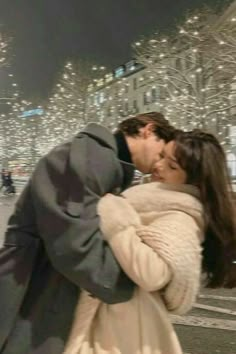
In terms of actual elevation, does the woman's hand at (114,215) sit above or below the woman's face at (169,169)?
below

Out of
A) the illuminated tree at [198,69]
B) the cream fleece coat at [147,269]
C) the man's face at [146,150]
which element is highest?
the illuminated tree at [198,69]

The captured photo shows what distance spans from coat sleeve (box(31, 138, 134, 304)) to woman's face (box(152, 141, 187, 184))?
0.82 feet

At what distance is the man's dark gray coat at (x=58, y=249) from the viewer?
121 centimetres

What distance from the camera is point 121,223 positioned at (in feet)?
4.12

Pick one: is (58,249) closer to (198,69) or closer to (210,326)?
(210,326)

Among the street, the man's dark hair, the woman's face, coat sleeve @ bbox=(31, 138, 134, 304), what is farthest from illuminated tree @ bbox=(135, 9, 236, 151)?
coat sleeve @ bbox=(31, 138, 134, 304)

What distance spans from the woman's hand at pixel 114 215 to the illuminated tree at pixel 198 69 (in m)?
11.7

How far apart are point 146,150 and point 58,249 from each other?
43cm

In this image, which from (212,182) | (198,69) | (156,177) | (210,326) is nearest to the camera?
(212,182)

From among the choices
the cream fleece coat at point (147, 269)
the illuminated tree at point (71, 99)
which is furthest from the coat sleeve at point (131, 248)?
the illuminated tree at point (71, 99)

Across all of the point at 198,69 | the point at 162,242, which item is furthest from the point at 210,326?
the point at 198,69

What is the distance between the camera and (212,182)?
4.38ft

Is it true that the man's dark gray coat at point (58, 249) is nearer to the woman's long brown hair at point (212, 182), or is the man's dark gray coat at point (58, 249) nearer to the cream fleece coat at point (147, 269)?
the cream fleece coat at point (147, 269)

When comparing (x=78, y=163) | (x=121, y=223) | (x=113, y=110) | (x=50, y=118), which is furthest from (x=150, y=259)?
(x=50, y=118)
